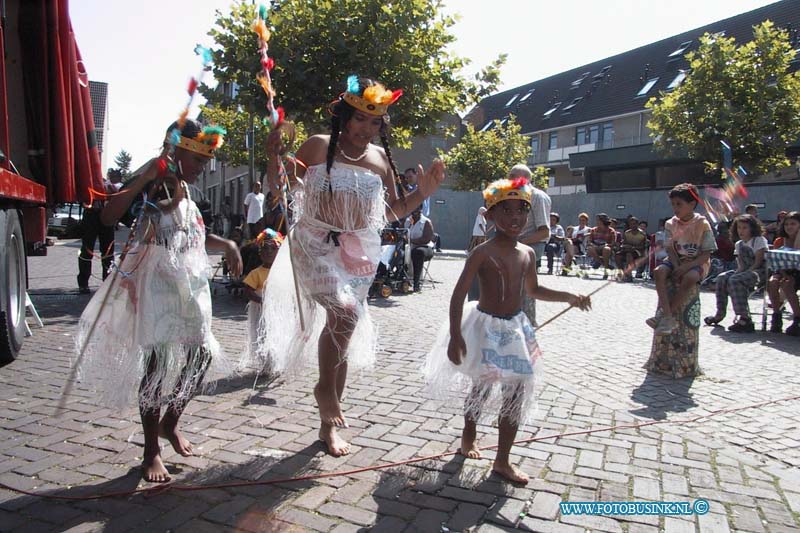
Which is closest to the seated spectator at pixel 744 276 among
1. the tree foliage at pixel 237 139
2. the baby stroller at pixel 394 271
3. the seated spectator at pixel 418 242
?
the baby stroller at pixel 394 271

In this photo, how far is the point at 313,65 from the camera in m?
10.8

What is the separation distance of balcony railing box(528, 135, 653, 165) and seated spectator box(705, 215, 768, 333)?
30.6 metres

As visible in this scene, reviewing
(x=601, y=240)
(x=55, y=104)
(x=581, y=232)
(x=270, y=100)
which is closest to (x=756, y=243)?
(x=270, y=100)

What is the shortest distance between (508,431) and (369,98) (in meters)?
1.91

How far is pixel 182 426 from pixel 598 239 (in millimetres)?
14974

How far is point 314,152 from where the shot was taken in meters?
3.51

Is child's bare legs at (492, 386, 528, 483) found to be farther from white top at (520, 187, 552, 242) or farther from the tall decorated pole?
white top at (520, 187, 552, 242)

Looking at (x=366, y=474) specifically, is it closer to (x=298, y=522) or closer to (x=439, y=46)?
(x=298, y=522)

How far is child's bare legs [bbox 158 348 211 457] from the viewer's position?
9.86ft

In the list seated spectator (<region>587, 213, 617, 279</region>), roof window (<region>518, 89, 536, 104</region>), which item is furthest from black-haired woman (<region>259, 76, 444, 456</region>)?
roof window (<region>518, 89, 536, 104</region>)

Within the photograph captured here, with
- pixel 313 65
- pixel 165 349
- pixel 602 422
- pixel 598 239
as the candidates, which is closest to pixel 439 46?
pixel 313 65

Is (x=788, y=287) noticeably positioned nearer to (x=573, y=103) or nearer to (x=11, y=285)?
(x=11, y=285)

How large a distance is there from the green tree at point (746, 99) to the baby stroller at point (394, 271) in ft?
34.0

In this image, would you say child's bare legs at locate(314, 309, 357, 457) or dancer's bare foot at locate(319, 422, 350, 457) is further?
child's bare legs at locate(314, 309, 357, 457)
